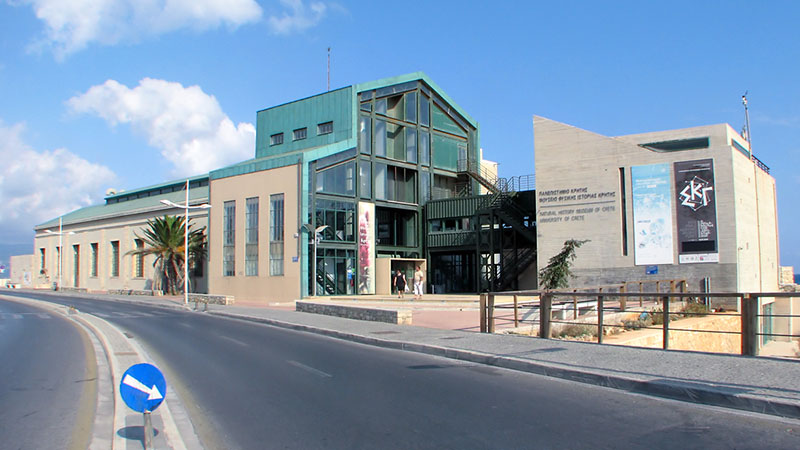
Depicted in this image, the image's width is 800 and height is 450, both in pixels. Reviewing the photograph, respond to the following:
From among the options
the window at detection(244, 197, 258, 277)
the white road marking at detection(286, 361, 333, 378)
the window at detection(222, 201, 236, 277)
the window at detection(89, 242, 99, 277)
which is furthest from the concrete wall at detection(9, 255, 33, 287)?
the white road marking at detection(286, 361, 333, 378)

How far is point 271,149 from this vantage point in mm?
45312

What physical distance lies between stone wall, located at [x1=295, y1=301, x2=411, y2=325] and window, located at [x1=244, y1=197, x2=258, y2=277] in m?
12.5

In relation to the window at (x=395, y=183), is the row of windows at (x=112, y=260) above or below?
below

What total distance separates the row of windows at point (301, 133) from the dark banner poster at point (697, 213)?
2244 cm

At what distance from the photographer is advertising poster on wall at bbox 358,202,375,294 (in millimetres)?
39219

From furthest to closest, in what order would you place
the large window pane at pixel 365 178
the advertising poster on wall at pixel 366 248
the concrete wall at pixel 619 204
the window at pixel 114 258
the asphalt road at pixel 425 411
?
the window at pixel 114 258
the large window pane at pixel 365 178
the advertising poster on wall at pixel 366 248
the concrete wall at pixel 619 204
the asphalt road at pixel 425 411

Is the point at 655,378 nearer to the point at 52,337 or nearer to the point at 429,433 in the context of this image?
the point at 429,433

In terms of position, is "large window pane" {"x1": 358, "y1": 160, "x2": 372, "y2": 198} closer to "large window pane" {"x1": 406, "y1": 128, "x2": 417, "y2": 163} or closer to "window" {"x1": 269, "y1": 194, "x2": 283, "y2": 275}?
"large window pane" {"x1": 406, "y1": 128, "x2": 417, "y2": 163}

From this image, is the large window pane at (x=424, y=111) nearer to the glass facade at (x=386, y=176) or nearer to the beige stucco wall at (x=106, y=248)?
the glass facade at (x=386, y=176)

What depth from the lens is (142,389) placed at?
5426 millimetres

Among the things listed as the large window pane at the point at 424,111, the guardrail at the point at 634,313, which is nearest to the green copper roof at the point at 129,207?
the large window pane at the point at 424,111

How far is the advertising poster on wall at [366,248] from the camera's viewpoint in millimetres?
39219

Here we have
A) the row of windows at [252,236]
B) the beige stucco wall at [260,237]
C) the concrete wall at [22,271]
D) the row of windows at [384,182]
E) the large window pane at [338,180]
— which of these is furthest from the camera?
the concrete wall at [22,271]

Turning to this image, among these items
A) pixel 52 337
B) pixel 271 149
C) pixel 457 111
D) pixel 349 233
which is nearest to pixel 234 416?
pixel 52 337
